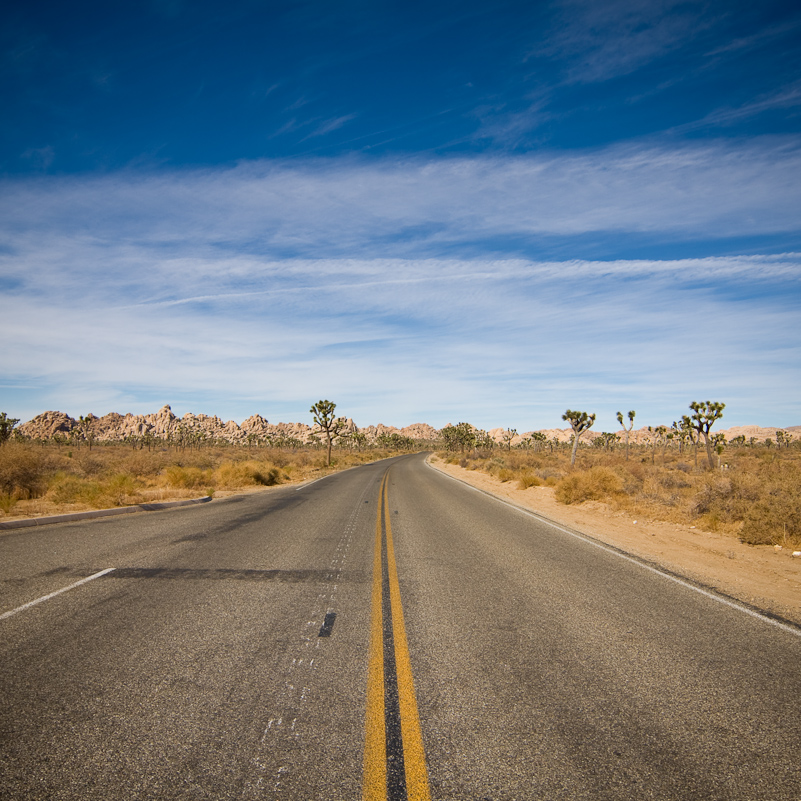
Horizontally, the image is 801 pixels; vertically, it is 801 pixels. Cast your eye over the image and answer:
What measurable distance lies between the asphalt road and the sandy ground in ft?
2.64

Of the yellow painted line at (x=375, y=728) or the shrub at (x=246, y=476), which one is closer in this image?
the yellow painted line at (x=375, y=728)

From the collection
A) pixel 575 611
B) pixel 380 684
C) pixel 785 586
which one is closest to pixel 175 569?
pixel 380 684

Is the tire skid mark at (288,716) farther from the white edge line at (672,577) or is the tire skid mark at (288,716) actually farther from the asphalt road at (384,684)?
the white edge line at (672,577)

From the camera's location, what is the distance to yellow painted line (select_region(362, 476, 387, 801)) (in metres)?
2.68

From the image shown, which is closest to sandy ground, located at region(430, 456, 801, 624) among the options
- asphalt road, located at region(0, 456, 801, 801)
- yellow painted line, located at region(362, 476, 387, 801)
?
asphalt road, located at region(0, 456, 801, 801)

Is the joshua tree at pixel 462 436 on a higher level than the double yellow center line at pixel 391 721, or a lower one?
higher

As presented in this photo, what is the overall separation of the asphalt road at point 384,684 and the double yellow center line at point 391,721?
17mm

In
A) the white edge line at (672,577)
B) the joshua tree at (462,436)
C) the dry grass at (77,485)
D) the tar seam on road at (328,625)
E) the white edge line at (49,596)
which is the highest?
Answer: the joshua tree at (462,436)

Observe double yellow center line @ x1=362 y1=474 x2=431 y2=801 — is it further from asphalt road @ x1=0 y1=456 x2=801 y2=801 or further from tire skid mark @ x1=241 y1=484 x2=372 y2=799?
tire skid mark @ x1=241 y1=484 x2=372 y2=799

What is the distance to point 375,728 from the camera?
323 cm

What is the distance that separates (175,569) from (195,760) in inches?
193

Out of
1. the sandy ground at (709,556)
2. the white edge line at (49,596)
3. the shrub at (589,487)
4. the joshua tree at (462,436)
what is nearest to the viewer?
the white edge line at (49,596)

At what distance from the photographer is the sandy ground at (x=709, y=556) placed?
664 centimetres

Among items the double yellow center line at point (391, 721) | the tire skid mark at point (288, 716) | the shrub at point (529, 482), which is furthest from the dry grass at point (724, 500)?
the tire skid mark at point (288, 716)
